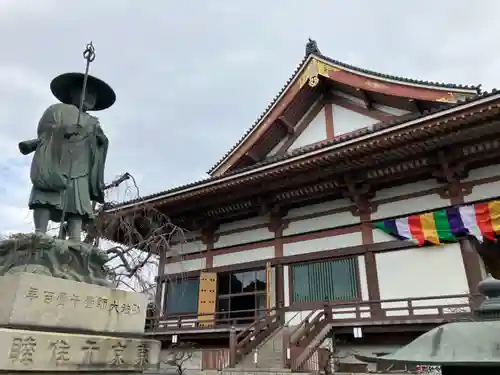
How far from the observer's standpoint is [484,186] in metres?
9.98

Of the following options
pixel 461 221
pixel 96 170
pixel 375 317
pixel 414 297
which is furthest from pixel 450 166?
pixel 96 170

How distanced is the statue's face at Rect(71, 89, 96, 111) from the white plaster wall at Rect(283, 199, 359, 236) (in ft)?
26.6

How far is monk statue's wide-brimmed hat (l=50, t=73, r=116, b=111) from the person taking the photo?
5.23 metres

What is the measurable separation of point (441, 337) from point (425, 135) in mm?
8269

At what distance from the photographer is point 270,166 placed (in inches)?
426

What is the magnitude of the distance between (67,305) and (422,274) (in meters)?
8.67

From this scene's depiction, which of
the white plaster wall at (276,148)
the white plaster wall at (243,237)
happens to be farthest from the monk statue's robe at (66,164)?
the white plaster wall at (276,148)

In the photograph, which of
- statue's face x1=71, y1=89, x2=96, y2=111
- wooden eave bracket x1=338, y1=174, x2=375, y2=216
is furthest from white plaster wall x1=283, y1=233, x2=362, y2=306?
statue's face x1=71, y1=89, x2=96, y2=111

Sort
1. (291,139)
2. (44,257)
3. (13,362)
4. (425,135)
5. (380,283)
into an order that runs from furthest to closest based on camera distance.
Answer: (291,139) < (380,283) < (425,135) < (44,257) < (13,362)

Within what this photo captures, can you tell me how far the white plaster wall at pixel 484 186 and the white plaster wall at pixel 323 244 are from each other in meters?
3.01

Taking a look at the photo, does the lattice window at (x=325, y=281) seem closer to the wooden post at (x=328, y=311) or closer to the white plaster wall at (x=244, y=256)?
the wooden post at (x=328, y=311)

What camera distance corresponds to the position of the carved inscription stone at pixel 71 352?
3.46m

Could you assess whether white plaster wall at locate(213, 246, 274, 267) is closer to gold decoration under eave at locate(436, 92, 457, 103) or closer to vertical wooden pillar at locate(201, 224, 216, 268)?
vertical wooden pillar at locate(201, 224, 216, 268)

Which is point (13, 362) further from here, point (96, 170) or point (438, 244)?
point (438, 244)
